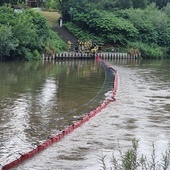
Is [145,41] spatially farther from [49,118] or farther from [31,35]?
[49,118]

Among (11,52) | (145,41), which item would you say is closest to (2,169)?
(11,52)

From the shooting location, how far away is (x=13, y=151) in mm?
13625

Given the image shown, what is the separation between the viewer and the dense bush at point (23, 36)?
46.6 metres

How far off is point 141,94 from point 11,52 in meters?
23.9

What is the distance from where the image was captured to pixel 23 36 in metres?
49.4

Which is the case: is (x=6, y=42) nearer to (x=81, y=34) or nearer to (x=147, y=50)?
(x=81, y=34)

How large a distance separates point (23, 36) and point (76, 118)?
31.5 meters

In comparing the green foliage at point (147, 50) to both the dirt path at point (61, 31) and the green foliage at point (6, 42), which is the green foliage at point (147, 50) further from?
the green foliage at point (6, 42)

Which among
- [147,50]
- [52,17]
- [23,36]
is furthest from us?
[52,17]

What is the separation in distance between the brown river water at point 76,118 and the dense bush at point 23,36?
1377 centimetres

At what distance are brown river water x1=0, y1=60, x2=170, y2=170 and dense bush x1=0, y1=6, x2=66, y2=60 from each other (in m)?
13.8

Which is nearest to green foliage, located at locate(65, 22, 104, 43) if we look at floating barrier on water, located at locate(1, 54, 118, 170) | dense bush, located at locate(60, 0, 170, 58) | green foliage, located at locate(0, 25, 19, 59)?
dense bush, located at locate(60, 0, 170, 58)

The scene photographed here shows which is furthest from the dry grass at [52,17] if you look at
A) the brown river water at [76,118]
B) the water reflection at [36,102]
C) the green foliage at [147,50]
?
the brown river water at [76,118]

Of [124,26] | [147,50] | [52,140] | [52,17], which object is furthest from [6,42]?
[52,140]
